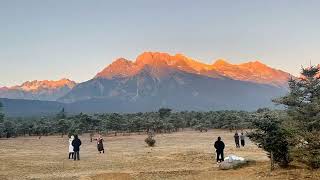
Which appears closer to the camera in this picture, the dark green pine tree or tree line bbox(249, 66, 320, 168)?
the dark green pine tree

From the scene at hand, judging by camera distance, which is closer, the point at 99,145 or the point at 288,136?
the point at 288,136

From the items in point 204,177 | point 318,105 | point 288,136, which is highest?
point 318,105

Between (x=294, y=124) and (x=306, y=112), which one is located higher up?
(x=306, y=112)

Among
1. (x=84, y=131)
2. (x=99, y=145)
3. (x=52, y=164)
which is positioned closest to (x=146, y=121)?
(x=84, y=131)

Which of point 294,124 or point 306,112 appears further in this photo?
point 306,112

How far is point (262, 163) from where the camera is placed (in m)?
31.8

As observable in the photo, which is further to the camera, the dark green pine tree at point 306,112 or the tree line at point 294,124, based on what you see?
the tree line at point 294,124

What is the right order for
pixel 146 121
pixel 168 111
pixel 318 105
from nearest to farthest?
pixel 318 105 → pixel 146 121 → pixel 168 111

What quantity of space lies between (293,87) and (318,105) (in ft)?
8.59

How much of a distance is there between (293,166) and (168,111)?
13106cm

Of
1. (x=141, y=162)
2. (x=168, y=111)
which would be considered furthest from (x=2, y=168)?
(x=168, y=111)

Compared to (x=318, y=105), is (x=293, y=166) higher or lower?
lower

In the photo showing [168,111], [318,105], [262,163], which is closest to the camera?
[318,105]

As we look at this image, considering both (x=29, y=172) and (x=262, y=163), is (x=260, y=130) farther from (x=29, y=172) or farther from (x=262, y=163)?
(x=29, y=172)
